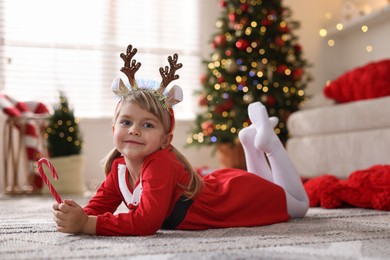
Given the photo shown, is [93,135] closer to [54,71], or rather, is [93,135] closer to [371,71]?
[54,71]

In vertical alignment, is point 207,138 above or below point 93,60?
below

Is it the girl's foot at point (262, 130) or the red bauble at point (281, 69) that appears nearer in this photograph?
the girl's foot at point (262, 130)

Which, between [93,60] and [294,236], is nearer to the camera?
[294,236]

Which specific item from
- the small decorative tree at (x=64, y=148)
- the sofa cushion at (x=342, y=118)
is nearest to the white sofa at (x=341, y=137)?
the sofa cushion at (x=342, y=118)

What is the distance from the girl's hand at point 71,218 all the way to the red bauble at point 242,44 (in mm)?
2648

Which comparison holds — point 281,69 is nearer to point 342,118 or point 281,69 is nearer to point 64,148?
point 342,118

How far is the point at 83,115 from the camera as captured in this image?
4.12 metres

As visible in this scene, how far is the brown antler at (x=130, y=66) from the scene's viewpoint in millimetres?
1316

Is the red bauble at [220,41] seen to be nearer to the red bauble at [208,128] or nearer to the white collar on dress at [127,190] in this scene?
the red bauble at [208,128]

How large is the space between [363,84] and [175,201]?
1.92 m

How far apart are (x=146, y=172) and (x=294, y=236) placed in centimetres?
40

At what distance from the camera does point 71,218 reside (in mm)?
1194

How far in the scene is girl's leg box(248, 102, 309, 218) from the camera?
1.61m

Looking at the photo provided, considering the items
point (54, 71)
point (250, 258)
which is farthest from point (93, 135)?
point (250, 258)
